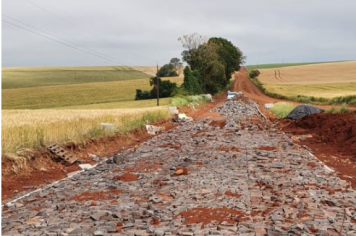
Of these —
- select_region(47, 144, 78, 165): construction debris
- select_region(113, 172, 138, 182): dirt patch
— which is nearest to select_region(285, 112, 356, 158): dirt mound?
select_region(113, 172, 138, 182): dirt patch

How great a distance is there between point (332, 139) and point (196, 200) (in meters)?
11.2

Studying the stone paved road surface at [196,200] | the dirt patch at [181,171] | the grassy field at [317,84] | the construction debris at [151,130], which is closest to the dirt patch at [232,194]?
the stone paved road surface at [196,200]

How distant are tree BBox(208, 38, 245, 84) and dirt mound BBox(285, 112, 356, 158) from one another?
189 feet

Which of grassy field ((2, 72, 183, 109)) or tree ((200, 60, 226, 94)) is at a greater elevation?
tree ((200, 60, 226, 94))

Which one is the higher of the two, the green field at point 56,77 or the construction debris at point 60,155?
the green field at point 56,77

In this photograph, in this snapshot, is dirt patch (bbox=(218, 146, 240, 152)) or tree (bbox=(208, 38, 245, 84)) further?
tree (bbox=(208, 38, 245, 84))

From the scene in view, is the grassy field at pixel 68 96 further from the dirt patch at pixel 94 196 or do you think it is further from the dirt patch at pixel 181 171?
the dirt patch at pixel 94 196

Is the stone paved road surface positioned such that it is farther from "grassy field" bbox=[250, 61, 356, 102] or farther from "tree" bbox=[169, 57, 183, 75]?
"tree" bbox=[169, 57, 183, 75]

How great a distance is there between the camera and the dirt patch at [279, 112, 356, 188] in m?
11.7

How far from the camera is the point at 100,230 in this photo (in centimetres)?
564

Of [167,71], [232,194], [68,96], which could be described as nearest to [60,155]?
[232,194]

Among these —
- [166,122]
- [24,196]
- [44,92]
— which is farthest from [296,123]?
[44,92]

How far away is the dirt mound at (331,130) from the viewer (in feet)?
49.0

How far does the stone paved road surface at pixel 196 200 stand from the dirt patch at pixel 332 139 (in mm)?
972
